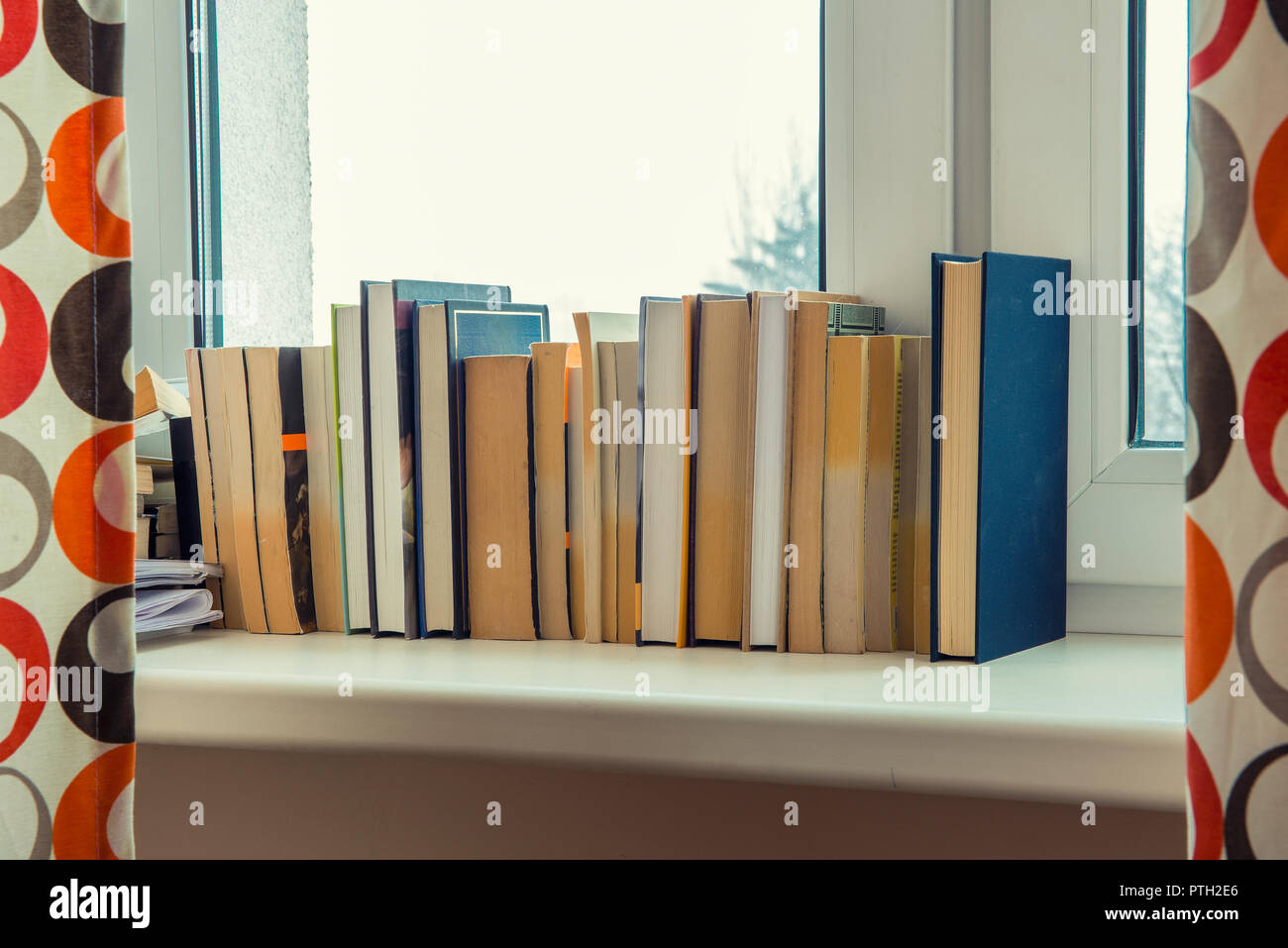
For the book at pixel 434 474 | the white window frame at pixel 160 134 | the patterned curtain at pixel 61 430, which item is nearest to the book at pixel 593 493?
the book at pixel 434 474

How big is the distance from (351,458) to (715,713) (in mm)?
419

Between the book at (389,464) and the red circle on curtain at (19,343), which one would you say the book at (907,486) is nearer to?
the book at (389,464)

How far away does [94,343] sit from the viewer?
0.65 metres

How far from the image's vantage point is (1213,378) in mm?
497

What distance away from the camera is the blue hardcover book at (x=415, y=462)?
0.83 metres

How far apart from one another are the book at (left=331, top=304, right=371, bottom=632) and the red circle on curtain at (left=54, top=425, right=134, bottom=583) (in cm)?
21

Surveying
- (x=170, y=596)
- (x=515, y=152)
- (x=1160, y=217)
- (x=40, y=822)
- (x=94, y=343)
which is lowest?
(x=40, y=822)

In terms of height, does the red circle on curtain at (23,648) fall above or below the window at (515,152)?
below

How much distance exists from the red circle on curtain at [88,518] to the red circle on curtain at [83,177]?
131 mm

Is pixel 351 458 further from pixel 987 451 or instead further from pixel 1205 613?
pixel 1205 613

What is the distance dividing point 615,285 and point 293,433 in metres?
0.35

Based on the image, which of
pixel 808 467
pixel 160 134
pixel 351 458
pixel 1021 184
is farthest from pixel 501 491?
pixel 160 134

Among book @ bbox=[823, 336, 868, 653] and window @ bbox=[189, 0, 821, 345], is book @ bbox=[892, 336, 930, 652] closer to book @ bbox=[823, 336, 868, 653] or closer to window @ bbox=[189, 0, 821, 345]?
book @ bbox=[823, 336, 868, 653]

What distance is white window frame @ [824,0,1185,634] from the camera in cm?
81
